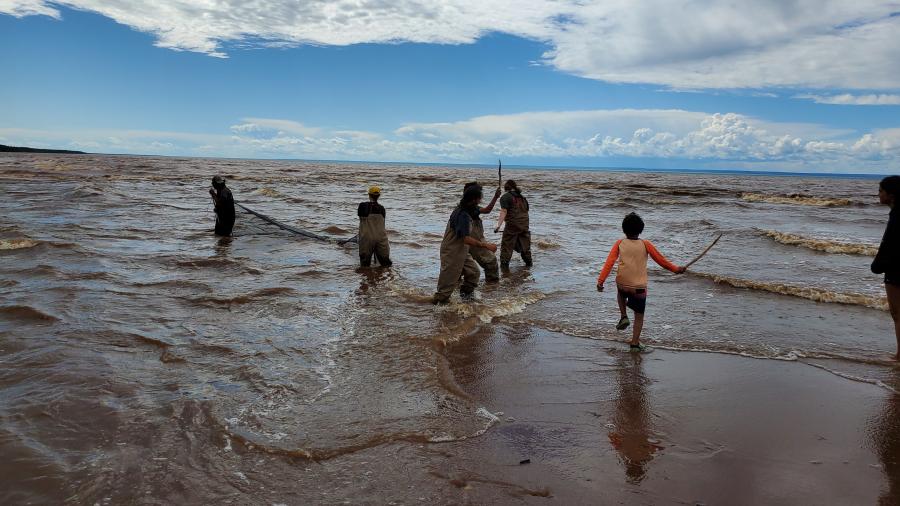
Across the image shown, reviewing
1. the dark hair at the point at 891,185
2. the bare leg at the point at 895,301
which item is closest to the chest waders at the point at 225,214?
the dark hair at the point at 891,185

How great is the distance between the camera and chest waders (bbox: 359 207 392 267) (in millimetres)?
10133

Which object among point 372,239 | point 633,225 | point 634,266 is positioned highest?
point 633,225

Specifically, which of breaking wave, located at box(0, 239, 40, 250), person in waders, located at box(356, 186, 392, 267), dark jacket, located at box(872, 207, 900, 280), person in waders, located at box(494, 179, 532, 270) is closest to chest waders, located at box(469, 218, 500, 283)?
person in waders, located at box(494, 179, 532, 270)

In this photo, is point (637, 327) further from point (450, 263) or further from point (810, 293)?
point (810, 293)

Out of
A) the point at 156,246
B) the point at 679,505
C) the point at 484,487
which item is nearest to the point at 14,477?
the point at 484,487

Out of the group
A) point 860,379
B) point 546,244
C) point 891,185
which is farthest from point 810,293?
point 546,244

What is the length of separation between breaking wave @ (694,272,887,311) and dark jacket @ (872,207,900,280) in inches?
113

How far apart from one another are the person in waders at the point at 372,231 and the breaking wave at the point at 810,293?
19.8 feet

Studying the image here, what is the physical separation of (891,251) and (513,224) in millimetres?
5832

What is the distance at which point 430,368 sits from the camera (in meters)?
5.37

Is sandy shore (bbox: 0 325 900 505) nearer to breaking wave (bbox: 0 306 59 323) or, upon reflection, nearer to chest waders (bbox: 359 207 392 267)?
breaking wave (bbox: 0 306 59 323)

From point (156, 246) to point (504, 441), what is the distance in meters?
10.4

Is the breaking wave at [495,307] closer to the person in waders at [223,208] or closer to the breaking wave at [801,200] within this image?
the person in waders at [223,208]

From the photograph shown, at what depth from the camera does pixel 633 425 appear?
4.19 metres
